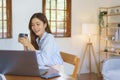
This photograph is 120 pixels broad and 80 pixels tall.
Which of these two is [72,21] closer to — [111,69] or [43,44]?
[111,69]

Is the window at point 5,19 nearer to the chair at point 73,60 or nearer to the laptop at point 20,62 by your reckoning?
the chair at point 73,60

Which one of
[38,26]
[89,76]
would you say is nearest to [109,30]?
[89,76]

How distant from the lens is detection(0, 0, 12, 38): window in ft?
14.7

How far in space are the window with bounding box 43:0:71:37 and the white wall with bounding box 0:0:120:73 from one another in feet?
0.38

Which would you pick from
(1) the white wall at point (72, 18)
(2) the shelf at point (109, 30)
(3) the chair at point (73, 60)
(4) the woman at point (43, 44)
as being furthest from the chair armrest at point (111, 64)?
(4) the woman at point (43, 44)

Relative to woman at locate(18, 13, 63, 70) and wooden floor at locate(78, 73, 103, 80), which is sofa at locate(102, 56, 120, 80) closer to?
wooden floor at locate(78, 73, 103, 80)

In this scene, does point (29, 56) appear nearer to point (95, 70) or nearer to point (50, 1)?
point (50, 1)

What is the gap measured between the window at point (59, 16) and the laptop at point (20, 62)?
3.41m

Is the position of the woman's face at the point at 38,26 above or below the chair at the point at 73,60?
above

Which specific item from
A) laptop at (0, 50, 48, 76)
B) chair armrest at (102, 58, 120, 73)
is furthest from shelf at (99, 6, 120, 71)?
laptop at (0, 50, 48, 76)

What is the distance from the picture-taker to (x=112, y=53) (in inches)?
199

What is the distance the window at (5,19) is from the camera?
4473mm

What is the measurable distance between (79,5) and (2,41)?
6.51 feet

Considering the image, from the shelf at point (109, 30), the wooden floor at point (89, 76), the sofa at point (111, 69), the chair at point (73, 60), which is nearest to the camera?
the chair at point (73, 60)
